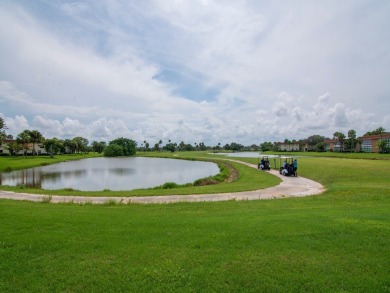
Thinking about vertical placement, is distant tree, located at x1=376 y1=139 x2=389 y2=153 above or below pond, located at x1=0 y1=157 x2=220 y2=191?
above

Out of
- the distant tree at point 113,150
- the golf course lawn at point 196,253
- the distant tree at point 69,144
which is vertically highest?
the distant tree at point 69,144

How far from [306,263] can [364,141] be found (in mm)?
117151

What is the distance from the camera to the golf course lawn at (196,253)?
17.3 ft

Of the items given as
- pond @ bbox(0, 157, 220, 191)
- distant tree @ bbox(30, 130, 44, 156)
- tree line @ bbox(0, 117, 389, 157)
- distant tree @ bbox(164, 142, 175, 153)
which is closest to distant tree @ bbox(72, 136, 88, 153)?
tree line @ bbox(0, 117, 389, 157)

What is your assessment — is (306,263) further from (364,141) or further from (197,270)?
(364,141)

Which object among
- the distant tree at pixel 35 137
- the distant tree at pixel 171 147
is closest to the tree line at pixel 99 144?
the distant tree at pixel 35 137

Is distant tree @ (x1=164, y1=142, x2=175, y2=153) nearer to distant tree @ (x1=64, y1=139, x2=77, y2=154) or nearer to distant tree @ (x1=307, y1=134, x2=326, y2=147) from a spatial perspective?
distant tree @ (x1=64, y1=139, x2=77, y2=154)

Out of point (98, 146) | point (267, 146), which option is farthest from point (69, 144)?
point (267, 146)

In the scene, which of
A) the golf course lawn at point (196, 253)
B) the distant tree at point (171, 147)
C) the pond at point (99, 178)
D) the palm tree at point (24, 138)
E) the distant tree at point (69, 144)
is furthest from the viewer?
the distant tree at point (171, 147)

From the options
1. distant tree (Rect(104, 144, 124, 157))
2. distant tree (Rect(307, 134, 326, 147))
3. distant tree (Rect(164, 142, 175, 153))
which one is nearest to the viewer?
distant tree (Rect(104, 144, 124, 157))

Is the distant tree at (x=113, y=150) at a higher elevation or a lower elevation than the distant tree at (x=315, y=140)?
lower

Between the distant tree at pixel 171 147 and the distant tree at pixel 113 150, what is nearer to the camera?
the distant tree at pixel 113 150

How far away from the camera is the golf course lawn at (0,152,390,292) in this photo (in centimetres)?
527

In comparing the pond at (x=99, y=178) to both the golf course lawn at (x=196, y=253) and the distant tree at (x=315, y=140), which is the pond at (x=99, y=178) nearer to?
the golf course lawn at (x=196, y=253)
